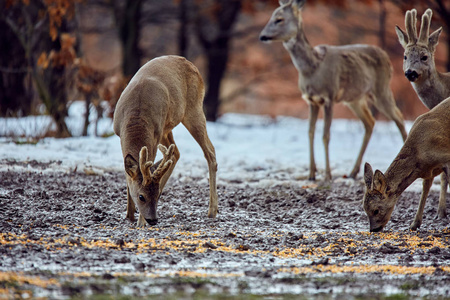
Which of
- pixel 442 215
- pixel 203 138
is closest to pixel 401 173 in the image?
pixel 442 215

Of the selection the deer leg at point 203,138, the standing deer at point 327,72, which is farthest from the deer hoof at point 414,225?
the standing deer at point 327,72

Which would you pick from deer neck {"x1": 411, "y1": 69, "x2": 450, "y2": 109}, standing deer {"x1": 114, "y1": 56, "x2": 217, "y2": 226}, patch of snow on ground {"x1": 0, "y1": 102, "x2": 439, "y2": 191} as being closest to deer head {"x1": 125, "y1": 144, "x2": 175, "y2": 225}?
standing deer {"x1": 114, "y1": 56, "x2": 217, "y2": 226}

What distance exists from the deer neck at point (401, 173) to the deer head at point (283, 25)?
4.42m

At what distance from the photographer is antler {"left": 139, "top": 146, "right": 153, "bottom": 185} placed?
20.4 ft

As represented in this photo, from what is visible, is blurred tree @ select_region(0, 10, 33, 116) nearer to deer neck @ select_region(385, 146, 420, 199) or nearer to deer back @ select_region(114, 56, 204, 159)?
deer back @ select_region(114, 56, 204, 159)

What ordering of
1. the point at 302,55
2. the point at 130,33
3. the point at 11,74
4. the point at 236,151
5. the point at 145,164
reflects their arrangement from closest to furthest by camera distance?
the point at 145,164 → the point at 302,55 → the point at 236,151 → the point at 11,74 → the point at 130,33

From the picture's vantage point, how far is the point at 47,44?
1427cm

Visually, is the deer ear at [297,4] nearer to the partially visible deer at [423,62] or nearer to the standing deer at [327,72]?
the standing deer at [327,72]

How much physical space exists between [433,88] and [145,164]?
3924mm

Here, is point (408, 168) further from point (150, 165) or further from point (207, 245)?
point (150, 165)

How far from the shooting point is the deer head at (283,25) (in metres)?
Result: 10.9

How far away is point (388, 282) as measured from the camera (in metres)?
4.74

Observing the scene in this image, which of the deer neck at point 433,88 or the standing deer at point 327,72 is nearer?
the deer neck at point 433,88

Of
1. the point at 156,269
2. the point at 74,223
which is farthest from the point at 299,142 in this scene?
the point at 156,269
